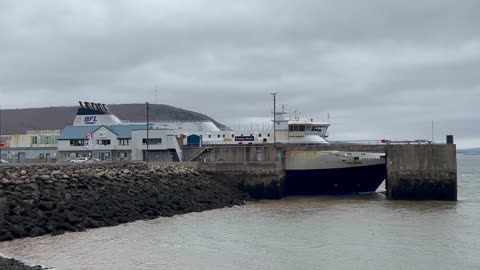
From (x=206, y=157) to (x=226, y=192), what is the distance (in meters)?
6.44

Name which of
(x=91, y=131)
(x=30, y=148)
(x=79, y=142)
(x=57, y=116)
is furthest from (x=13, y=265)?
(x=57, y=116)

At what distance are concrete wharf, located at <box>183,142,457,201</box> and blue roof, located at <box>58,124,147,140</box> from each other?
10179 millimetres

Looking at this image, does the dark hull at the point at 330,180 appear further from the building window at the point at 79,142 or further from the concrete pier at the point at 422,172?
the building window at the point at 79,142

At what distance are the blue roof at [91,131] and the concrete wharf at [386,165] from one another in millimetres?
10179

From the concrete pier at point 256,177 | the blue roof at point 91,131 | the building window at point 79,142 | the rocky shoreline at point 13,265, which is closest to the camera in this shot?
the rocky shoreline at point 13,265

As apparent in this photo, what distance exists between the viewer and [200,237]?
21.8 meters

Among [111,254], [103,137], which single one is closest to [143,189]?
[111,254]

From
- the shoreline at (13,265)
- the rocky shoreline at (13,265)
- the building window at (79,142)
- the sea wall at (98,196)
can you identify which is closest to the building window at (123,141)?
the building window at (79,142)

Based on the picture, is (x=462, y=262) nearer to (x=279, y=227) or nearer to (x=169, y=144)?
(x=279, y=227)

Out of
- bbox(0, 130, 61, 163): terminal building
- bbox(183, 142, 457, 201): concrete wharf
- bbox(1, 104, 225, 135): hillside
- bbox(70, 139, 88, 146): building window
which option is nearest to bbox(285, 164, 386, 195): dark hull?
bbox(183, 142, 457, 201): concrete wharf

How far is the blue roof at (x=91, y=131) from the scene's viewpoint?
48.0m

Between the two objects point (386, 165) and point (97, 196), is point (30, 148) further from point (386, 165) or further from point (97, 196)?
point (386, 165)

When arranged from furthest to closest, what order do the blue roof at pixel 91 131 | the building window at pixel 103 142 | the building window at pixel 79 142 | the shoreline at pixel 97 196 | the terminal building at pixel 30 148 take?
the terminal building at pixel 30 148 → the building window at pixel 79 142 → the building window at pixel 103 142 → the blue roof at pixel 91 131 → the shoreline at pixel 97 196

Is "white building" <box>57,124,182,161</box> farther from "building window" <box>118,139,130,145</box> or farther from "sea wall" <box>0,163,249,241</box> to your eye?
"sea wall" <box>0,163,249,241</box>
